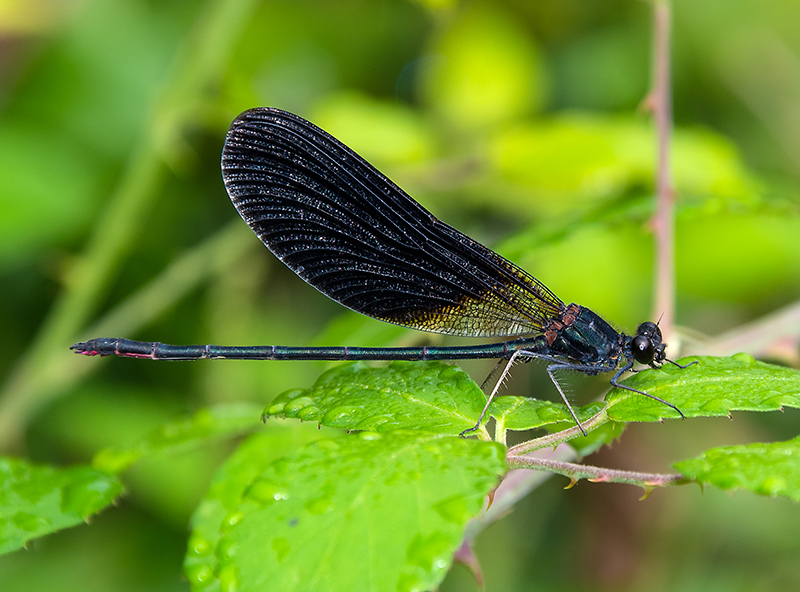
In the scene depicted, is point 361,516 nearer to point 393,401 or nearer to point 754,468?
point 393,401

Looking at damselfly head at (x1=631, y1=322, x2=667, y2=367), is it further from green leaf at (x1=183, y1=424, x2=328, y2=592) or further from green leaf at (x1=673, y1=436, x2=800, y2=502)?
green leaf at (x1=183, y1=424, x2=328, y2=592)

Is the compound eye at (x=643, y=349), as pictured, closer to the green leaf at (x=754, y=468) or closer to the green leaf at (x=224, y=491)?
the green leaf at (x=754, y=468)

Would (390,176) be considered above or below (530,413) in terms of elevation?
above

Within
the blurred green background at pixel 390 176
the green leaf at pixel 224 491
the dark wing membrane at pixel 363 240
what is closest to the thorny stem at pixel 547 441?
the green leaf at pixel 224 491

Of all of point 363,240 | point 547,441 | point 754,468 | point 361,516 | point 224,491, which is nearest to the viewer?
point 361,516

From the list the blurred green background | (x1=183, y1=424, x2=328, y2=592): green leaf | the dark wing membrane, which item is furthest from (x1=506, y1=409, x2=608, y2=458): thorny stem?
the blurred green background

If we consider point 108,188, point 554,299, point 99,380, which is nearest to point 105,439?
point 99,380

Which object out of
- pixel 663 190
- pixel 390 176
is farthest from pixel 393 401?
pixel 390 176

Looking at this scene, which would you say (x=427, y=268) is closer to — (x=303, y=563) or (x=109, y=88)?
(x=303, y=563)
